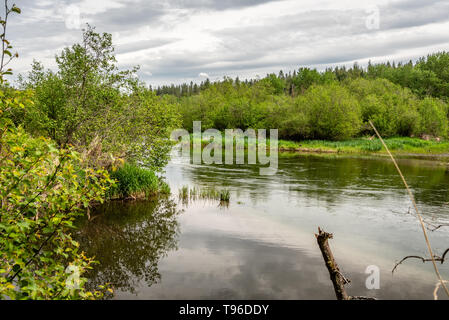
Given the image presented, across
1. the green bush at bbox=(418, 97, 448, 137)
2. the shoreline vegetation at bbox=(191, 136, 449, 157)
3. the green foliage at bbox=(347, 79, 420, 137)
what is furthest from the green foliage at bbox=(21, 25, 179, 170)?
the green bush at bbox=(418, 97, 448, 137)

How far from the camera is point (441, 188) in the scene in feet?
80.3

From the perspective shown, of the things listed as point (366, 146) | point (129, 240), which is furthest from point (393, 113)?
point (129, 240)

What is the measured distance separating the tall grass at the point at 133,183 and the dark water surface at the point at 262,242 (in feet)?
2.20

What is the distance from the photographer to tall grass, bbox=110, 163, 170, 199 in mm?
18047

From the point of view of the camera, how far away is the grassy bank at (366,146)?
5050cm

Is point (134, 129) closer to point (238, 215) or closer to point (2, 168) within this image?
point (238, 215)

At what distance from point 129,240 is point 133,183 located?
5635mm

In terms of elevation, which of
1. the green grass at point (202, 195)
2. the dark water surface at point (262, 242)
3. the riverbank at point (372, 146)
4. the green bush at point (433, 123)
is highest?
the green bush at point (433, 123)

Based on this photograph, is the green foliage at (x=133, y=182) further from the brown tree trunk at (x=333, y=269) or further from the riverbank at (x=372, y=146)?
the riverbank at (x=372, y=146)

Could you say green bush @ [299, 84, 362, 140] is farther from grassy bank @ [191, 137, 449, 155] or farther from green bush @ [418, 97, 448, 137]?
green bush @ [418, 97, 448, 137]

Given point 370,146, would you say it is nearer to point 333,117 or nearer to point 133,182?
point 333,117

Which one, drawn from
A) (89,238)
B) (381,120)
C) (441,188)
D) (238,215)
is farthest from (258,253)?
(381,120)

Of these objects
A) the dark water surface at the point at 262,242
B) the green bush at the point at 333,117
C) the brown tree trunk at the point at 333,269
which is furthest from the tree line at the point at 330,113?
the brown tree trunk at the point at 333,269
